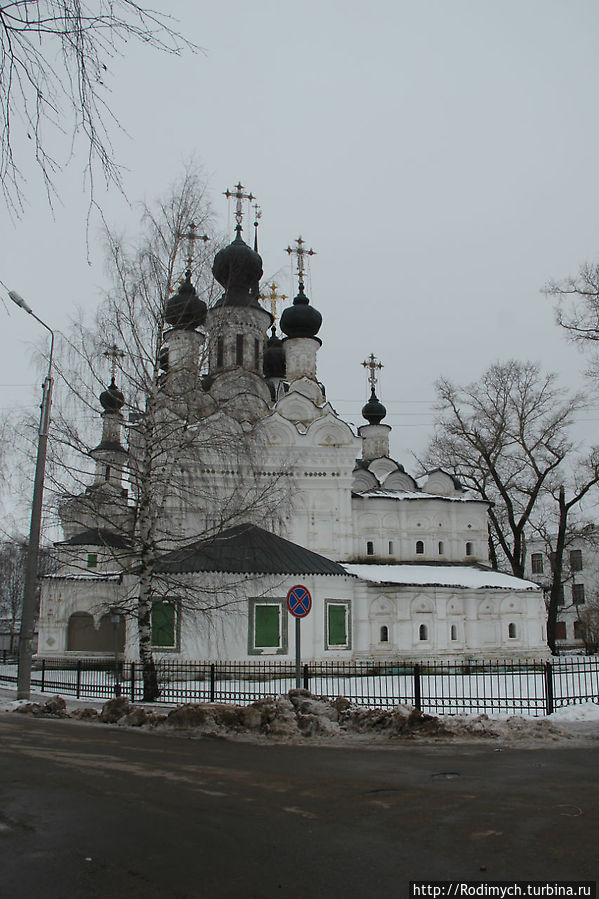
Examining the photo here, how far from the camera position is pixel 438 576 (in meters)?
27.2

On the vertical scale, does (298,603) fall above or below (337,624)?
above

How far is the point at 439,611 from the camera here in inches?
1014

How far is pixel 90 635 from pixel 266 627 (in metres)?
8.81

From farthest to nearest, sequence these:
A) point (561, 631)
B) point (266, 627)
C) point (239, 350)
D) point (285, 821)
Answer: point (561, 631) < point (239, 350) < point (266, 627) < point (285, 821)

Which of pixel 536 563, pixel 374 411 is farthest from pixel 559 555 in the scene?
pixel 536 563

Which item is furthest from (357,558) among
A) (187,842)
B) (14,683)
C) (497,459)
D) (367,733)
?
(187,842)

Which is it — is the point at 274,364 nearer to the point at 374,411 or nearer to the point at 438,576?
the point at 374,411

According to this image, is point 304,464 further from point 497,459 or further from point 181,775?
point 181,775

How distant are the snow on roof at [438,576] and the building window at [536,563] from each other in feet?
90.4

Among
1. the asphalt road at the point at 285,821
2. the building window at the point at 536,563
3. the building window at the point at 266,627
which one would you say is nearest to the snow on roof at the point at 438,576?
the building window at the point at 266,627

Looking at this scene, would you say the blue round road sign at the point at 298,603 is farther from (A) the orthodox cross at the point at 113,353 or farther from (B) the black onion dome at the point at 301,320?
(B) the black onion dome at the point at 301,320

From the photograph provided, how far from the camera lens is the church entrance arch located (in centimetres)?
2706

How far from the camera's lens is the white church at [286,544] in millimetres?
16375

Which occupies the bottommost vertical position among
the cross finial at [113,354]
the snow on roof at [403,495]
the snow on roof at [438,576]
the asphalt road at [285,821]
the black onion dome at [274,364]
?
the asphalt road at [285,821]
